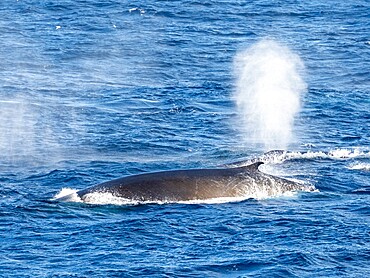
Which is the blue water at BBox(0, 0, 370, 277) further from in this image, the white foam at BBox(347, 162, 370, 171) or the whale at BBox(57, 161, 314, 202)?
the whale at BBox(57, 161, 314, 202)

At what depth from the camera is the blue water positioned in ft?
85.3

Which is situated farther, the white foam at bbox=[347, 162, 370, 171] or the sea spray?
the sea spray

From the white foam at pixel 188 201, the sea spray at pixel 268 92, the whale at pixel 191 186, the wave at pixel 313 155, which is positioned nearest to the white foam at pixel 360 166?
the wave at pixel 313 155

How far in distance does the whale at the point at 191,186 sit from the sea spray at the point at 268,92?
851 centimetres

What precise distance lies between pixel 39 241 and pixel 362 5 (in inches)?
2246

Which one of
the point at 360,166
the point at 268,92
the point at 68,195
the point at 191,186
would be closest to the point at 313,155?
the point at 360,166

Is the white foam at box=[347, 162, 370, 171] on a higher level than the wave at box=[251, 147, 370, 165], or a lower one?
lower

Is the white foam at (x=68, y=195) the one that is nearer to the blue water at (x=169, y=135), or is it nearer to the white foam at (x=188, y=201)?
the white foam at (x=188, y=201)

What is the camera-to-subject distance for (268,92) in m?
53.1

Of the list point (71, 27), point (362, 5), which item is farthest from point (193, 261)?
point (362, 5)

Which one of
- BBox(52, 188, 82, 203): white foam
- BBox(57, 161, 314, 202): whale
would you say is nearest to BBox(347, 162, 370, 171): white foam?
BBox(57, 161, 314, 202): whale

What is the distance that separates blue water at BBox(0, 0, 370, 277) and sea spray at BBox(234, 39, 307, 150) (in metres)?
0.54

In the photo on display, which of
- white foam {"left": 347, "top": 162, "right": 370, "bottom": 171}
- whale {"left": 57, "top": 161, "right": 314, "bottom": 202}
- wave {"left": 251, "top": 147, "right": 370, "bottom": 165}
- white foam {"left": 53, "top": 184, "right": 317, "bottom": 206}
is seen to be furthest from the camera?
wave {"left": 251, "top": 147, "right": 370, "bottom": 165}

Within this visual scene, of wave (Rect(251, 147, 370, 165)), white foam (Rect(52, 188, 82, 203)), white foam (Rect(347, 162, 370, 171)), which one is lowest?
white foam (Rect(347, 162, 370, 171))
